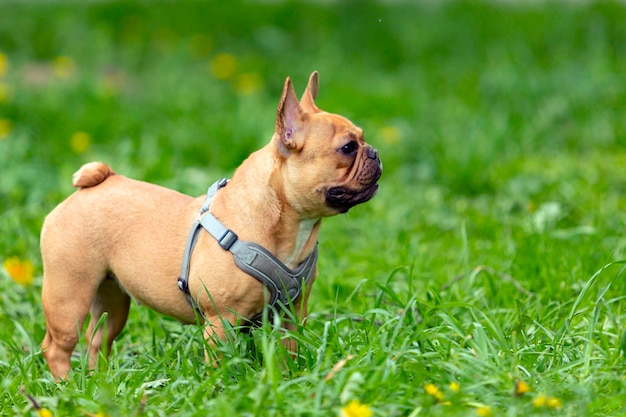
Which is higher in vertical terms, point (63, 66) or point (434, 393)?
point (63, 66)

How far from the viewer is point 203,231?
365 centimetres

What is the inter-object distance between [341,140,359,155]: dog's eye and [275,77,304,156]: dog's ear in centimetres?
17

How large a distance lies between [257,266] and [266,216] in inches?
8.1

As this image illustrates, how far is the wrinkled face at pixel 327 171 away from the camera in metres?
3.56

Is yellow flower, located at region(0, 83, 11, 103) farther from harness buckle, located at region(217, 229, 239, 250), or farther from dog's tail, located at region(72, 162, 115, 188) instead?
harness buckle, located at region(217, 229, 239, 250)

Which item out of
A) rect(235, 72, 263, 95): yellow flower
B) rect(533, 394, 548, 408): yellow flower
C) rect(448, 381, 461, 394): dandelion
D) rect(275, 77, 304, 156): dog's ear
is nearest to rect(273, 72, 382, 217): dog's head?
rect(275, 77, 304, 156): dog's ear

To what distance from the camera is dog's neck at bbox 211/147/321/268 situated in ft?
11.7

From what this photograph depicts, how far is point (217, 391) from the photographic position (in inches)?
130

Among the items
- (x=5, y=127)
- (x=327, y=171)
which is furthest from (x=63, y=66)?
(x=327, y=171)

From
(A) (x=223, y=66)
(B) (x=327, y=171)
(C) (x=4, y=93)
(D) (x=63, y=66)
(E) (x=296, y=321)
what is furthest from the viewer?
(A) (x=223, y=66)

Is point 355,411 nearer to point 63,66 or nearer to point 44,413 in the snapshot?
point 44,413

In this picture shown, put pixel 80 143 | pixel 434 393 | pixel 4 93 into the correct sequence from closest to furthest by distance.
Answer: pixel 434 393
pixel 80 143
pixel 4 93

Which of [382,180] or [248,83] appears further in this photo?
[248,83]

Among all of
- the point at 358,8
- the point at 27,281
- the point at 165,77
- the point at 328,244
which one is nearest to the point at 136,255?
the point at 27,281
